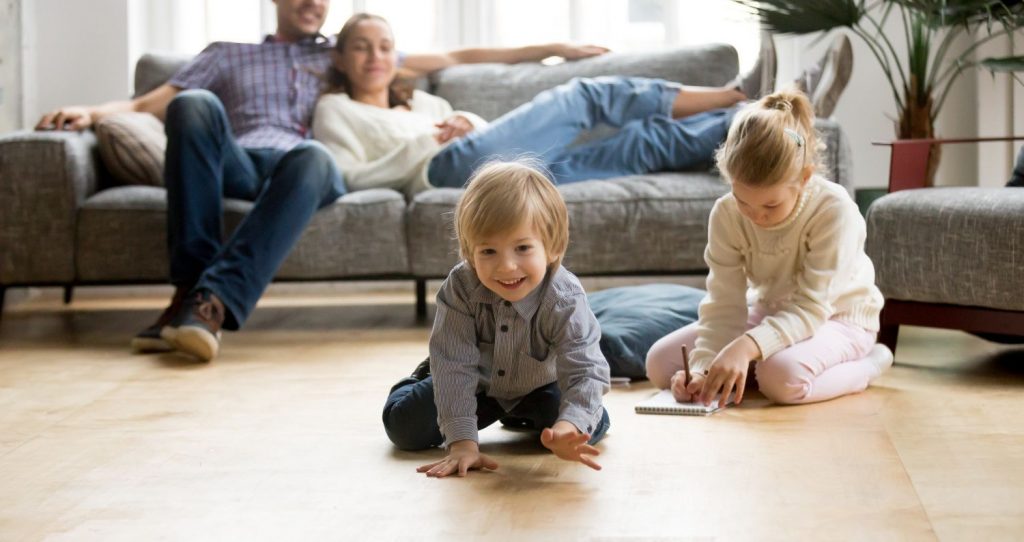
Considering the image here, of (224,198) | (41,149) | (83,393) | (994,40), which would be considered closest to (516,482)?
(83,393)

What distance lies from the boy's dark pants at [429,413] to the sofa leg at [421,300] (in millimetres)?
1601

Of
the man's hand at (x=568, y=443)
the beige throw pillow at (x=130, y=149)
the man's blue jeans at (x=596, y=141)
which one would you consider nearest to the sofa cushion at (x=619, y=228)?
the man's blue jeans at (x=596, y=141)

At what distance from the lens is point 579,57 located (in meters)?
3.80

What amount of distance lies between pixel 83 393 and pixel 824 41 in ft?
8.77

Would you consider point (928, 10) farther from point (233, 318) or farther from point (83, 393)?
point (83, 393)

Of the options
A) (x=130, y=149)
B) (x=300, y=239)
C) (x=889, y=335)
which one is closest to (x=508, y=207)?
(x=889, y=335)

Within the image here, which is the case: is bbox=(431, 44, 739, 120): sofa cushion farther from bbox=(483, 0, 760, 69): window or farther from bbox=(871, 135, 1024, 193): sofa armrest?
bbox=(871, 135, 1024, 193): sofa armrest

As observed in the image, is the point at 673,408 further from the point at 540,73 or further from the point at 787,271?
the point at 540,73

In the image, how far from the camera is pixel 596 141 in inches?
137

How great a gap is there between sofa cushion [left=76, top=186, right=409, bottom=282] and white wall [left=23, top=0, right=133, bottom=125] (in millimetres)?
1079

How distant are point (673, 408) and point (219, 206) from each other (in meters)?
1.34

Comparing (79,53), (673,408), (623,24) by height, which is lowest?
(673,408)

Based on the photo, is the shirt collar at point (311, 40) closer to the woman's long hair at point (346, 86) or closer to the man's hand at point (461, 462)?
the woman's long hair at point (346, 86)

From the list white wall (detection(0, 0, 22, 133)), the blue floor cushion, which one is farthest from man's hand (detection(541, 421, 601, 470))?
white wall (detection(0, 0, 22, 133))
